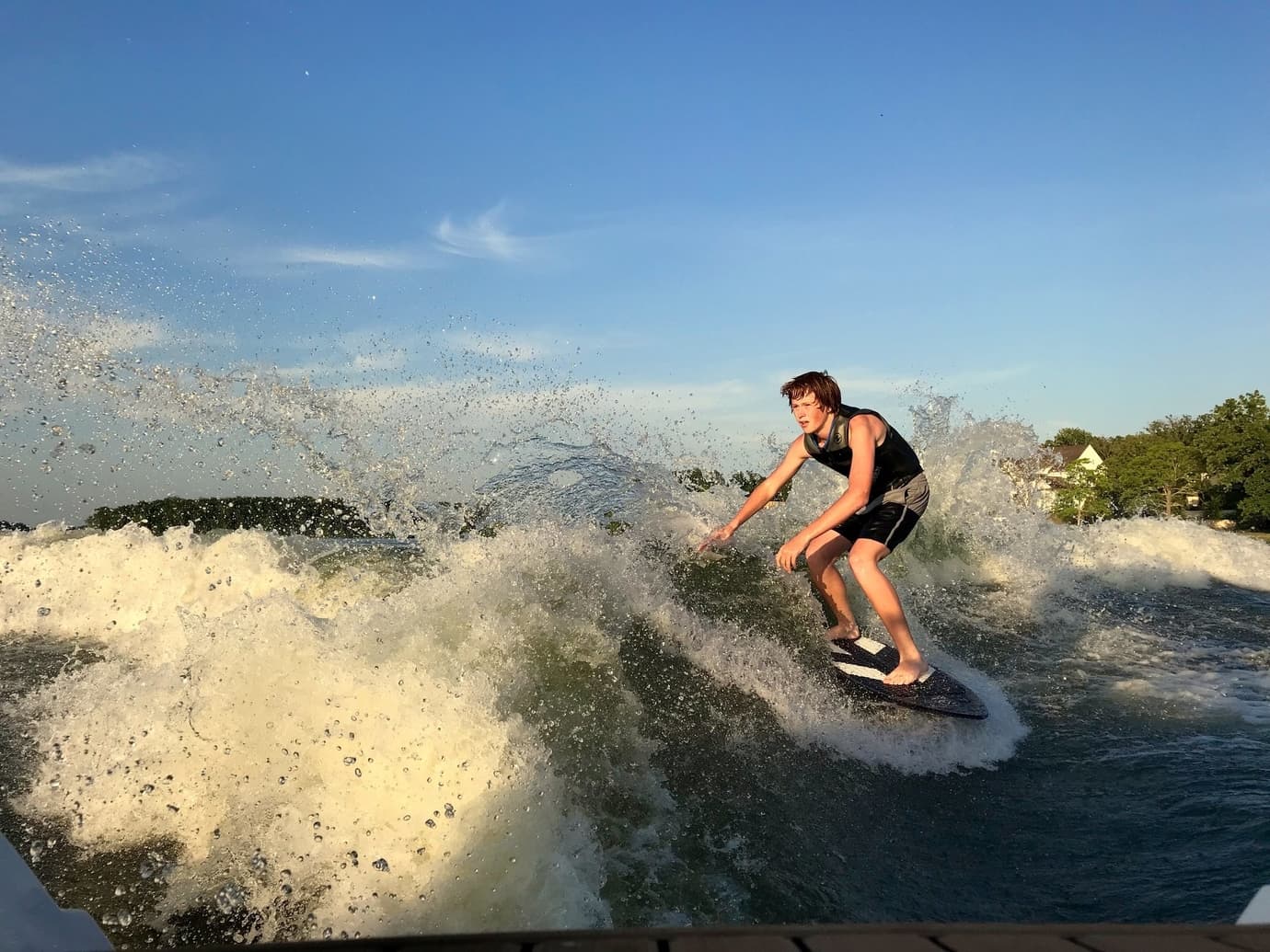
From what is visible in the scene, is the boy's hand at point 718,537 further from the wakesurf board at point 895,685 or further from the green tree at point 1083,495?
the green tree at point 1083,495

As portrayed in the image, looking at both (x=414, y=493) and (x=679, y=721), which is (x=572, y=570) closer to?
(x=679, y=721)

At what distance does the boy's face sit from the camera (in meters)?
5.58

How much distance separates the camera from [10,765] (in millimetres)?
4582

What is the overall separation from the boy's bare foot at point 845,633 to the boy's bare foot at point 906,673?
0.55m

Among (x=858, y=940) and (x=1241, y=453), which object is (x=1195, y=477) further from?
(x=858, y=940)

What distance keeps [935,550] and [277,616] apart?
7452 mm

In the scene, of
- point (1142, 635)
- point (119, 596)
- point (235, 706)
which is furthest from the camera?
point (119, 596)

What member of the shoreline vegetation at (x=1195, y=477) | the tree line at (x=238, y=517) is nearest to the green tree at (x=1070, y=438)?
the shoreline vegetation at (x=1195, y=477)

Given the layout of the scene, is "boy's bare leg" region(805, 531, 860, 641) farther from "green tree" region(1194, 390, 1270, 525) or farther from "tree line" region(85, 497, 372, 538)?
"green tree" region(1194, 390, 1270, 525)

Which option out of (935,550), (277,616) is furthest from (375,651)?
(935,550)

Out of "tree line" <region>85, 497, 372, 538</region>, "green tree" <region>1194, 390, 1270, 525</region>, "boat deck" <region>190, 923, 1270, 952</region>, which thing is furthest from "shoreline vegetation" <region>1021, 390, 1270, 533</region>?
"boat deck" <region>190, 923, 1270, 952</region>

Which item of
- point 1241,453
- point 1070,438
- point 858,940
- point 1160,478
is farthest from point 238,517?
point 1070,438

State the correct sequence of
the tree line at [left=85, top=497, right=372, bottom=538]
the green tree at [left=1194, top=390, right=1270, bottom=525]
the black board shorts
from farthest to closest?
1. the green tree at [left=1194, top=390, right=1270, bottom=525]
2. the tree line at [left=85, top=497, right=372, bottom=538]
3. the black board shorts

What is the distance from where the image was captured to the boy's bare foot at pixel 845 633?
6.03 metres
